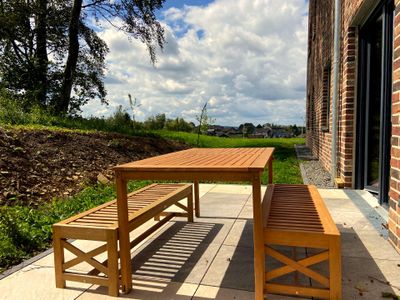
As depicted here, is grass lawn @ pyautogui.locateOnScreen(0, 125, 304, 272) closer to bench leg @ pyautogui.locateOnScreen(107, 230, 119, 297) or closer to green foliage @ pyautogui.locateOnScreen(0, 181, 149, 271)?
green foliage @ pyautogui.locateOnScreen(0, 181, 149, 271)

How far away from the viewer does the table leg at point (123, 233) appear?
108 inches

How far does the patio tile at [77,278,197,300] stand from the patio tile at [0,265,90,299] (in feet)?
0.38

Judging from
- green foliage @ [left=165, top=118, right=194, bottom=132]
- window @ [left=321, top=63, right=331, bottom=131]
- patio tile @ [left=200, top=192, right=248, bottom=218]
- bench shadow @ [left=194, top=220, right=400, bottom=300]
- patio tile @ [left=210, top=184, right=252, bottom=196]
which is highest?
window @ [left=321, top=63, right=331, bottom=131]

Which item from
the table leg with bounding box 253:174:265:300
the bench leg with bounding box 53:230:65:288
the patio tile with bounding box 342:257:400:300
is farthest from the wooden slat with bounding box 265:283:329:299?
the bench leg with bounding box 53:230:65:288

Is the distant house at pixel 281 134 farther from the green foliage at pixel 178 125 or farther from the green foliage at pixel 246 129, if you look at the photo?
the green foliage at pixel 178 125

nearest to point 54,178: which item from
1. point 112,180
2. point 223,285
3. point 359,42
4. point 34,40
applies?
point 112,180

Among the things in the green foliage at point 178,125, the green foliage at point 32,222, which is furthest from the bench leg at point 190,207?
the green foliage at point 178,125

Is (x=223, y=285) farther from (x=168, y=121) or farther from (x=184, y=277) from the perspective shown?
(x=168, y=121)

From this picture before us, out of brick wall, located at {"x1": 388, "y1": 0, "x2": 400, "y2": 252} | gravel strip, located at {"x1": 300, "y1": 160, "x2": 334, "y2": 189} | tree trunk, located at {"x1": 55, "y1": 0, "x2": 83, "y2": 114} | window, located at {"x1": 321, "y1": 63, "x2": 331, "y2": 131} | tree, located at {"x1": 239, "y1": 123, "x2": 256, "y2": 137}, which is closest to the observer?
brick wall, located at {"x1": 388, "y1": 0, "x2": 400, "y2": 252}

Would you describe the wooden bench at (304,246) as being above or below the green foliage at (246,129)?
below

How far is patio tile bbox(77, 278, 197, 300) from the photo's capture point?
106 inches

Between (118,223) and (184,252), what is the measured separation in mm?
1073

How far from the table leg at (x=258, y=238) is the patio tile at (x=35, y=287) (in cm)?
139

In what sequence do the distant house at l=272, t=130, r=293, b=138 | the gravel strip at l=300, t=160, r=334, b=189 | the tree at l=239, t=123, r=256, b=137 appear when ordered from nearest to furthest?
the gravel strip at l=300, t=160, r=334, b=189, the tree at l=239, t=123, r=256, b=137, the distant house at l=272, t=130, r=293, b=138
